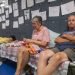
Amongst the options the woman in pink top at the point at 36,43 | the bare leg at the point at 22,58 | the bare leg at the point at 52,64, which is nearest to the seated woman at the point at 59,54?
the bare leg at the point at 52,64

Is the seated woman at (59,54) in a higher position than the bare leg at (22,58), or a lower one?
higher

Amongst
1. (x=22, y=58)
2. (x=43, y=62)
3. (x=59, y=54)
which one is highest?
(x=59, y=54)

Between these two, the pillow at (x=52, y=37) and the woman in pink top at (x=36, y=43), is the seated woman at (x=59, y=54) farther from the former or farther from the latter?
the pillow at (x=52, y=37)

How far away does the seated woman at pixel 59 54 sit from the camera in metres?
2.42

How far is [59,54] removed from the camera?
2465mm

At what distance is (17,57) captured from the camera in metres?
3.54

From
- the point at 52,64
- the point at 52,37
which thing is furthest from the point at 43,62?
the point at 52,37

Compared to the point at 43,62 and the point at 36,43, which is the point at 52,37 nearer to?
the point at 36,43

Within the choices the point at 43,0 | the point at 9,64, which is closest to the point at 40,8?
the point at 43,0

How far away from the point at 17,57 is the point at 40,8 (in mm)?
1302

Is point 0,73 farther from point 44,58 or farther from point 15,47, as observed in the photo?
point 44,58

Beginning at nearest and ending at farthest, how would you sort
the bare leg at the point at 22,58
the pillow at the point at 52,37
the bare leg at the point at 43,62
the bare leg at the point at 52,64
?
1. the bare leg at the point at 52,64
2. the bare leg at the point at 43,62
3. the bare leg at the point at 22,58
4. the pillow at the point at 52,37

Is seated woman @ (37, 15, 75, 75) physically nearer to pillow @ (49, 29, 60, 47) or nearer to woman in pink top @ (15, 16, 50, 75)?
woman in pink top @ (15, 16, 50, 75)

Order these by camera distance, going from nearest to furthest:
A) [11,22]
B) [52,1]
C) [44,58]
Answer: [44,58]
[52,1]
[11,22]
